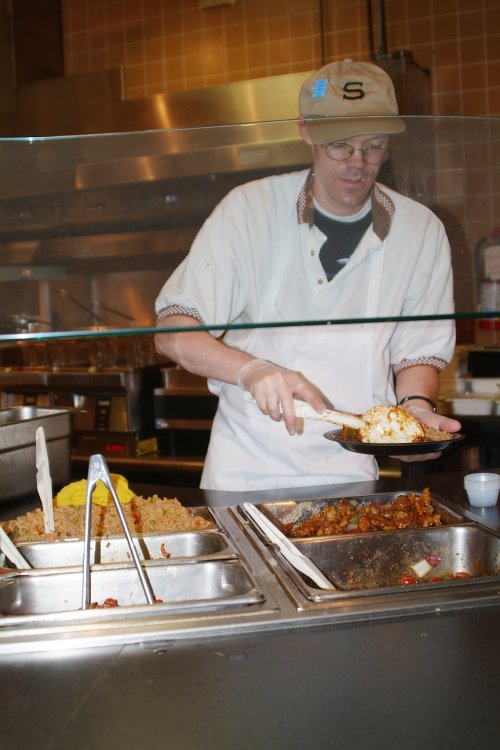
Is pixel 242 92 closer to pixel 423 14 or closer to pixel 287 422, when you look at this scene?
pixel 423 14

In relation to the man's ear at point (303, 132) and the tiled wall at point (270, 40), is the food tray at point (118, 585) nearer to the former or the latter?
the man's ear at point (303, 132)

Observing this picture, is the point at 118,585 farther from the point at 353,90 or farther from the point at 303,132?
the point at 353,90

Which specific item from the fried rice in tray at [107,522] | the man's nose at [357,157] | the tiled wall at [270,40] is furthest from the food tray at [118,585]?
the tiled wall at [270,40]

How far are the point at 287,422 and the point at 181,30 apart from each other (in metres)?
3.59

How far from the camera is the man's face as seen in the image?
Answer: 1267 millimetres

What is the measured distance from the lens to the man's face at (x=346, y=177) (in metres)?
1.27

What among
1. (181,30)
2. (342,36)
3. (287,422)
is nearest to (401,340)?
(287,422)

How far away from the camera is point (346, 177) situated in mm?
1286

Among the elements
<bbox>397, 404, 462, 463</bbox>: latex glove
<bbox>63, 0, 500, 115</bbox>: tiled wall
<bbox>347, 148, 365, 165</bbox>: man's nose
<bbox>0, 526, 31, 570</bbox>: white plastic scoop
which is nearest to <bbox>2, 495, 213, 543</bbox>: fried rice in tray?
<bbox>0, 526, 31, 570</bbox>: white plastic scoop

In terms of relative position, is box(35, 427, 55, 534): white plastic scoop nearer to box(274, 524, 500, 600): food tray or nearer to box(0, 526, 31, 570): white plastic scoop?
box(0, 526, 31, 570): white plastic scoop

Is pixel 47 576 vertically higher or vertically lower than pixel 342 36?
lower

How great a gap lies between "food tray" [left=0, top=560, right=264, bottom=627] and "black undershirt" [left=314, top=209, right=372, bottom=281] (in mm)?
519

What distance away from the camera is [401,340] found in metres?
2.20

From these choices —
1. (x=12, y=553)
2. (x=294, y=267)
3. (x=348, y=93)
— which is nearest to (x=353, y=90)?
(x=348, y=93)
